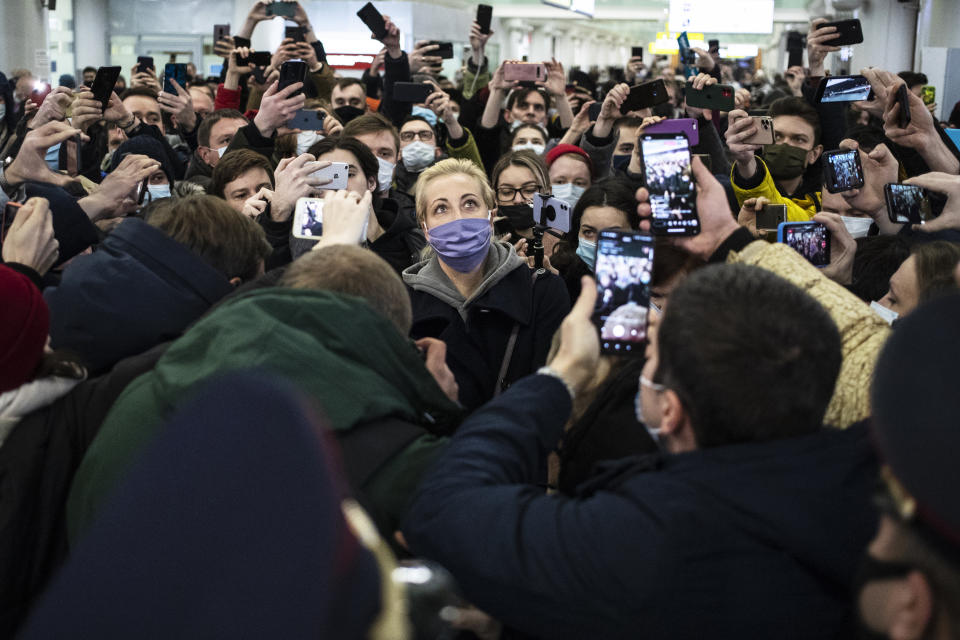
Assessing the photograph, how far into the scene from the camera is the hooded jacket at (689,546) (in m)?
1.37

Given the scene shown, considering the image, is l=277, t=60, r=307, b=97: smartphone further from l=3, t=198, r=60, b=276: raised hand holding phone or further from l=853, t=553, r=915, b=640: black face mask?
l=853, t=553, r=915, b=640: black face mask

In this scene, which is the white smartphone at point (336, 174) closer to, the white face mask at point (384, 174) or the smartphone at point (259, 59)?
the white face mask at point (384, 174)

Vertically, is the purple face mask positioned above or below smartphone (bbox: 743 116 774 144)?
below

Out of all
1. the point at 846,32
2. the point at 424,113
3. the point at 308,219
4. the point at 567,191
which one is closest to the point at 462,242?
the point at 308,219

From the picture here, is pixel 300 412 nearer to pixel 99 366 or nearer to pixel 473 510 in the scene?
pixel 473 510

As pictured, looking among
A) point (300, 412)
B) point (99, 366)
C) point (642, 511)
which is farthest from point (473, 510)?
point (99, 366)

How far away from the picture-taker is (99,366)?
2158 millimetres

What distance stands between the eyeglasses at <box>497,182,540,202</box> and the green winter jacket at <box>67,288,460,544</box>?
2849 millimetres

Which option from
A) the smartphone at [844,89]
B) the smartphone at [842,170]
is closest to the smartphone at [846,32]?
the smartphone at [844,89]

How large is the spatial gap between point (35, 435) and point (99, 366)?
321mm

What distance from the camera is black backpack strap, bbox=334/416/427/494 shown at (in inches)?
63.0

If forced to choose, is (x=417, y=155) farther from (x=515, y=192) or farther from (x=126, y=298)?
(x=126, y=298)

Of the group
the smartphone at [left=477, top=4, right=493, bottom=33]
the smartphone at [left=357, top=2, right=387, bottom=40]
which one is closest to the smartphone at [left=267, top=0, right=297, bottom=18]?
the smartphone at [left=357, top=2, right=387, bottom=40]

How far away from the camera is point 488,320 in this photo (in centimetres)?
305
